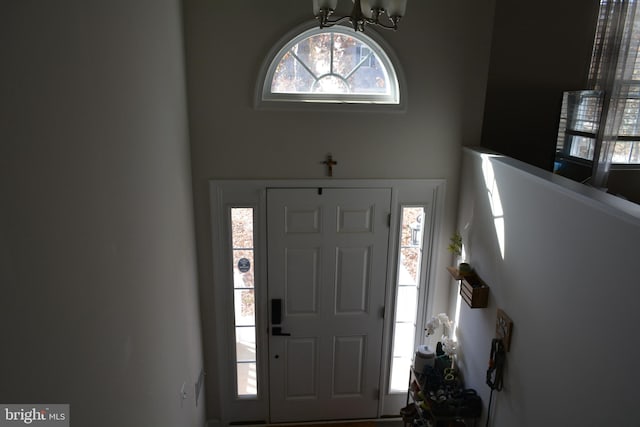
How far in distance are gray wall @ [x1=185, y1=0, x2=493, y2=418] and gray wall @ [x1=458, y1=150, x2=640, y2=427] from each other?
1.60 ft

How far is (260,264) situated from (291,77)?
139 cm

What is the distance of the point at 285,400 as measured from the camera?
3.78m

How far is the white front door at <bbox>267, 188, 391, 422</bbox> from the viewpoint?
11.2 ft

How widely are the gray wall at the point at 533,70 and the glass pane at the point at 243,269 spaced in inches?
84.2

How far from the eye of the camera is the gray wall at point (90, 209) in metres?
1.22

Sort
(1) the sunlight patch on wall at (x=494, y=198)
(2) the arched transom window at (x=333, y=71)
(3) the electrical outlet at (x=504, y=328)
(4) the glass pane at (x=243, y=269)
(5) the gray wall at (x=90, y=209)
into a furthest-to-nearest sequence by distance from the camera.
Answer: (4) the glass pane at (x=243, y=269), (2) the arched transom window at (x=333, y=71), (1) the sunlight patch on wall at (x=494, y=198), (3) the electrical outlet at (x=504, y=328), (5) the gray wall at (x=90, y=209)

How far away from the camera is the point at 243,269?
3.51 meters

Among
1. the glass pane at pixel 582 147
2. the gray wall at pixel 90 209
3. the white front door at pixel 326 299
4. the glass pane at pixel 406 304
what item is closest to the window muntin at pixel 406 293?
the glass pane at pixel 406 304

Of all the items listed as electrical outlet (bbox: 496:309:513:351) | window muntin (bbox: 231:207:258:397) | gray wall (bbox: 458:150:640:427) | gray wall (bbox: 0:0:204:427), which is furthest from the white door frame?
electrical outlet (bbox: 496:309:513:351)

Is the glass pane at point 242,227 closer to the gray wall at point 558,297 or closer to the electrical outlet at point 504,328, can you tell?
the gray wall at point 558,297

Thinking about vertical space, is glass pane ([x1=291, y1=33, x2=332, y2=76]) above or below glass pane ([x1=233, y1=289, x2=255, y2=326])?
above

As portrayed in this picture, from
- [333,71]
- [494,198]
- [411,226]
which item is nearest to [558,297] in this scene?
[494,198]

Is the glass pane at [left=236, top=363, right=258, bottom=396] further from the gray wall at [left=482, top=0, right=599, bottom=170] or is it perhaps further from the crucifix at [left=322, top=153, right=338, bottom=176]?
the gray wall at [left=482, top=0, right=599, bottom=170]

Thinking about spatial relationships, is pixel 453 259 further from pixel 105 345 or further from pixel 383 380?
pixel 105 345
